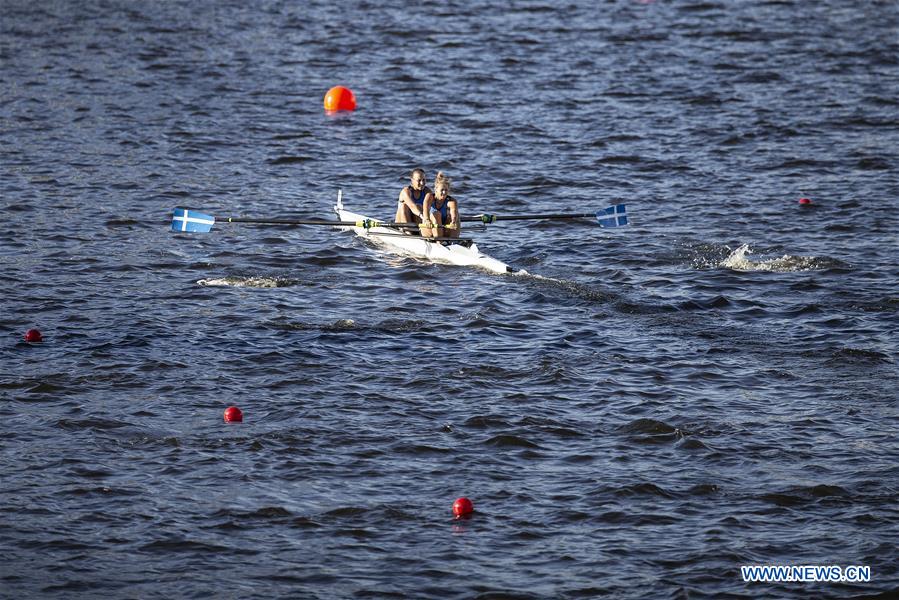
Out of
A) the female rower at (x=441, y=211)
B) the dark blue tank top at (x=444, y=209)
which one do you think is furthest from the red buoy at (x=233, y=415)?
the dark blue tank top at (x=444, y=209)

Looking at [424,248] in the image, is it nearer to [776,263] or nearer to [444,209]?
[444,209]

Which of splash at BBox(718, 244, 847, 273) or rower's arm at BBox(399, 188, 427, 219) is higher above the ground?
rower's arm at BBox(399, 188, 427, 219)

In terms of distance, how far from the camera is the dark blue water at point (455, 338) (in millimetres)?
12844

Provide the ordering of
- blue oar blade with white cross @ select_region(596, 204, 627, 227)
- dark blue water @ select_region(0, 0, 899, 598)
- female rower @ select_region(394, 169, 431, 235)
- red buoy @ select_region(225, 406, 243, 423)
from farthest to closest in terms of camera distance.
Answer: female rower @ select_region(394, 169, 431, 235) < blue oar blade with white cross @ select_region(596, 204, 627, 227) < red buoy @ select_region(225, 406, 243, 423) < dark blue water @ select_region(0, 0, 899, 598)

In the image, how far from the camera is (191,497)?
13.8 meters

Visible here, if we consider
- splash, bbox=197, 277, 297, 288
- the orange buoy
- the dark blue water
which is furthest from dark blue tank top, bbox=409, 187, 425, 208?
the orange buoy

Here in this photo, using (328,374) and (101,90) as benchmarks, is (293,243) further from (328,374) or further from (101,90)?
(101,90)

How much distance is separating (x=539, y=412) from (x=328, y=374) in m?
3.00

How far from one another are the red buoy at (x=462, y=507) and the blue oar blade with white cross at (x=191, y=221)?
397 inches

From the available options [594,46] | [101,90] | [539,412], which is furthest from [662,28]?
[539,412]

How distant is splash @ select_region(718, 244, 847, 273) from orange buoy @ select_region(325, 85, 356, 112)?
1513 cm

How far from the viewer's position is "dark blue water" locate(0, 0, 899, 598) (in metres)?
12.8

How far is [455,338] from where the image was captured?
61.4 feet

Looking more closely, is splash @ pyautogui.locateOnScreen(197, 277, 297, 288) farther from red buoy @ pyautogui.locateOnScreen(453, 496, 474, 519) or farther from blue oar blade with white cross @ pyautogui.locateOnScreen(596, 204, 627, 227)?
red buoy @ pyautogui.locateOnScreen(453, 496, 474, 519)
